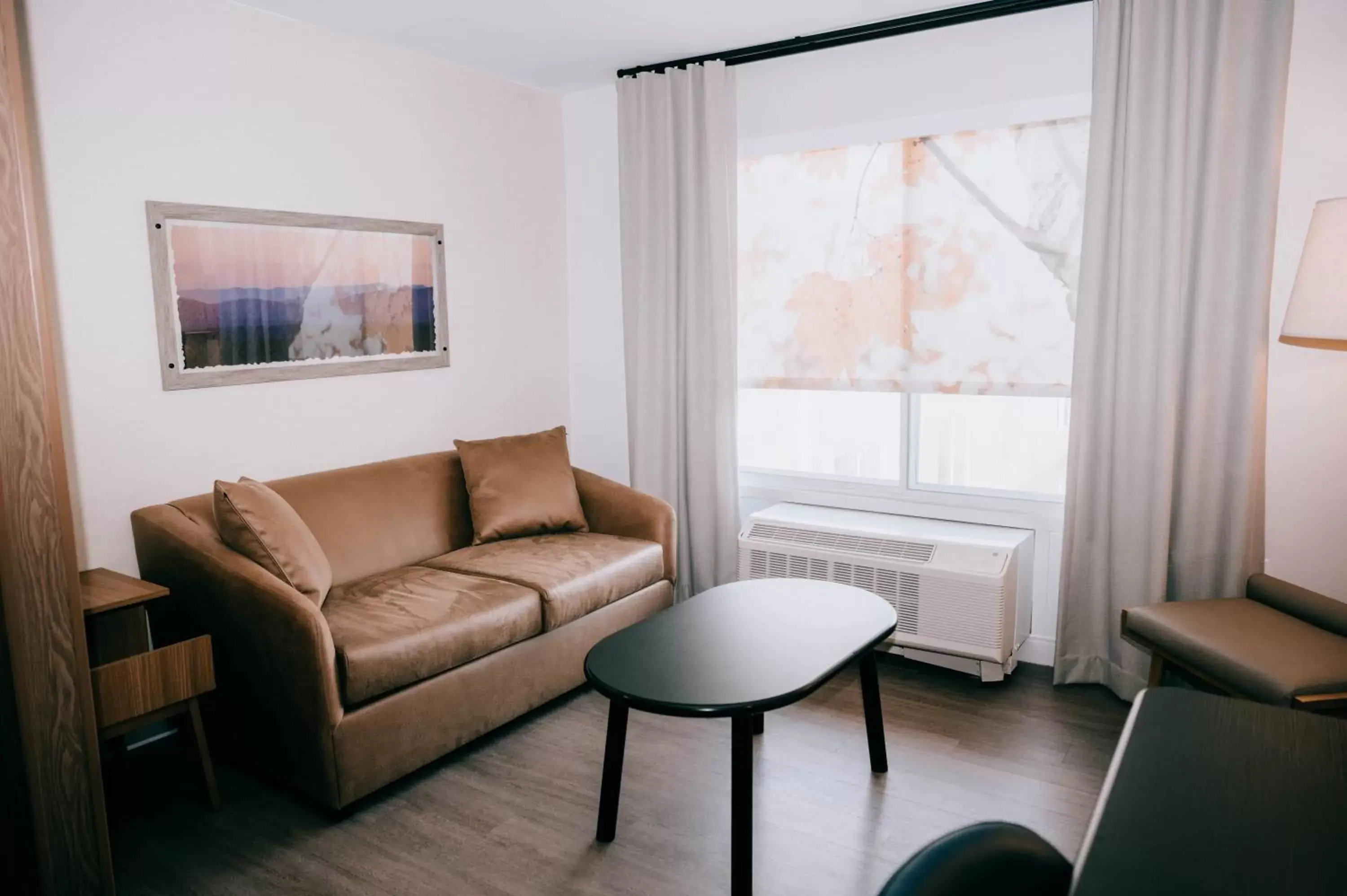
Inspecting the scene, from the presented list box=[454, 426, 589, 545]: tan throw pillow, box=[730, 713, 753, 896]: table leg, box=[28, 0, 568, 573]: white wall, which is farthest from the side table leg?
box=[730, 713, 753, 896]: table leg

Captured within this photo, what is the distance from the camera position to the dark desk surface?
0.90 m

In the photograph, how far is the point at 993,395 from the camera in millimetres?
3594

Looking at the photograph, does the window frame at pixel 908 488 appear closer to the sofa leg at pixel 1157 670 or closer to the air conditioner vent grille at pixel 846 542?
the air conditioner vent grille at pixel 846 542

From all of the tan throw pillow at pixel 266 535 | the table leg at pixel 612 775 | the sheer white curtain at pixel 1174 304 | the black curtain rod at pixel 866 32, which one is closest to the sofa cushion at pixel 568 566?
the tan throw pillow at pixel 266 535

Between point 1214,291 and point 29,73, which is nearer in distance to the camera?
point 29,73

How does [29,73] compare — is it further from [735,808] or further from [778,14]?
[735,808]

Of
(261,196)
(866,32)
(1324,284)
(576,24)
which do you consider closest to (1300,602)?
(1324,284)

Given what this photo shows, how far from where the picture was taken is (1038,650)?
360 centimetres

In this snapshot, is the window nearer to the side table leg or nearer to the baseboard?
the baseboard

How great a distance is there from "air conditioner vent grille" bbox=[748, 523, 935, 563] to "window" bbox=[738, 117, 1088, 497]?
1.40ft

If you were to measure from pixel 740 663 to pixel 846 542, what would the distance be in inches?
54.5

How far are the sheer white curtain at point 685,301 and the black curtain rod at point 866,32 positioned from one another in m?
0.05

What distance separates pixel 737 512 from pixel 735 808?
215cm

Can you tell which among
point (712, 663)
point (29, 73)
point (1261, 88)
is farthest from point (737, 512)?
point (29, 73)
